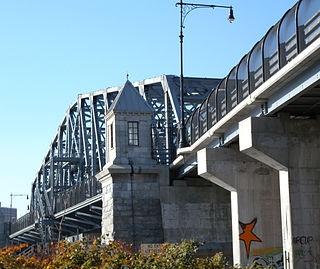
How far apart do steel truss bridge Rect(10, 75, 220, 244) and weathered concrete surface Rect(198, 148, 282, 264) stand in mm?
7286

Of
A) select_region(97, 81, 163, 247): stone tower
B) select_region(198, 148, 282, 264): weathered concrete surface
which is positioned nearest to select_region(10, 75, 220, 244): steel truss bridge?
select_region(97, 81, 163, 247): stone tower

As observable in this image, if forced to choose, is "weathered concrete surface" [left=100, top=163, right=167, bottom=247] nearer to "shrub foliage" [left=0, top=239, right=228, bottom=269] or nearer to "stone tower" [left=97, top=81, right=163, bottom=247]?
"stone tower" [left=97, top=81, right=163, bottom=247]

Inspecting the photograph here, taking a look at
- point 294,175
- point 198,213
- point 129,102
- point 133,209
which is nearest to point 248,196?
point 294,175

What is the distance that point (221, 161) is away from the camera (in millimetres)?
31438

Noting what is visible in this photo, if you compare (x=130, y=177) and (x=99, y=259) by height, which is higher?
(x=130, y=177)

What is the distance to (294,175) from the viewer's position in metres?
25.4

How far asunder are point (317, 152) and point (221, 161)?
6320 mm

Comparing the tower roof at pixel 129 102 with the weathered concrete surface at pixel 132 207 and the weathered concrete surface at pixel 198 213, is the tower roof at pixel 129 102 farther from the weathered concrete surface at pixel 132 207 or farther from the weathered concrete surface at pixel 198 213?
the weathered concrete surface at pixel 198 213

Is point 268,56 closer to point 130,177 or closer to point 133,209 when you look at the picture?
point 130,177

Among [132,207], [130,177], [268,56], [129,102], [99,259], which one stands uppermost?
[129,102]

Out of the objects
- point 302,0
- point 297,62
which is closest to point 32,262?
point 297,62

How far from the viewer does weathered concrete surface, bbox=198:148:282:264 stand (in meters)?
30.4

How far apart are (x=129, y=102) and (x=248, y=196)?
37.2ft

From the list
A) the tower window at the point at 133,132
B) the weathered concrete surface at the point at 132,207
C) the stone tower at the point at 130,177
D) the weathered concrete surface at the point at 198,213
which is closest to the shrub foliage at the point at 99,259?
the weathered concrete surface at the point at 132,207
